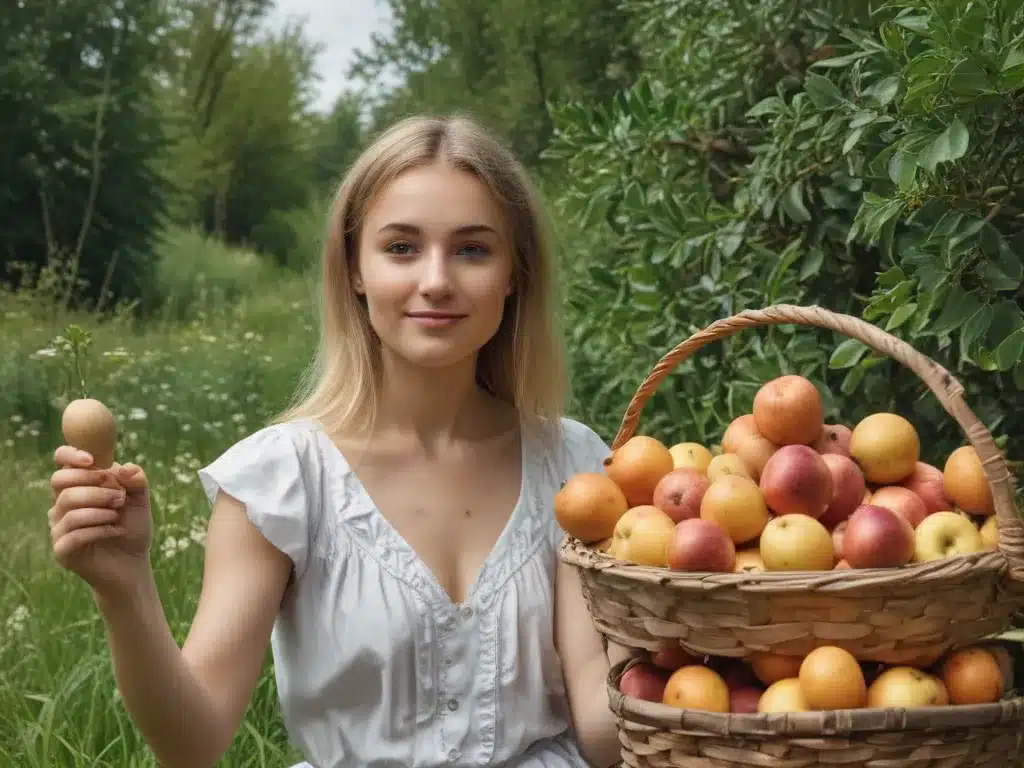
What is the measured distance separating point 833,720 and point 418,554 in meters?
0.77

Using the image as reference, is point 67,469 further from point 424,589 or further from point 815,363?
point 815,363

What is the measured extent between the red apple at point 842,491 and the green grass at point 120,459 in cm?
113

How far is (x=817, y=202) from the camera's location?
111 inches

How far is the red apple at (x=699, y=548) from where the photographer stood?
1.41 metres

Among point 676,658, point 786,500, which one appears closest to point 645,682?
point 676,658

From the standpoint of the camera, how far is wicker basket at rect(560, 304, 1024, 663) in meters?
1.35

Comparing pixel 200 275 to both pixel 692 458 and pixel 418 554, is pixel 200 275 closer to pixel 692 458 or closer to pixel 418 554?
pixel 418 554

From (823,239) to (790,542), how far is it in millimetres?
1566

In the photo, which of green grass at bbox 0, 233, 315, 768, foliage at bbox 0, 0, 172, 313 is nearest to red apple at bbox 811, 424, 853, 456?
green grass at bbox 0, 233, 315, 768

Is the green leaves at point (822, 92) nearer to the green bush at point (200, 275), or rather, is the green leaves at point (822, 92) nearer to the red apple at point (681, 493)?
the red apple at point (681, 493)

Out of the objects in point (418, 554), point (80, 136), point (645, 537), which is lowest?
point (418, 554)

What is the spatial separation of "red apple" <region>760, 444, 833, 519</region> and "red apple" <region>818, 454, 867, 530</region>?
6cm

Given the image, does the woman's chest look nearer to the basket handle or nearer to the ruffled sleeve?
the ruffled sleeve

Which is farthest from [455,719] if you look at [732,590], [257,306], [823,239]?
[257,306]
